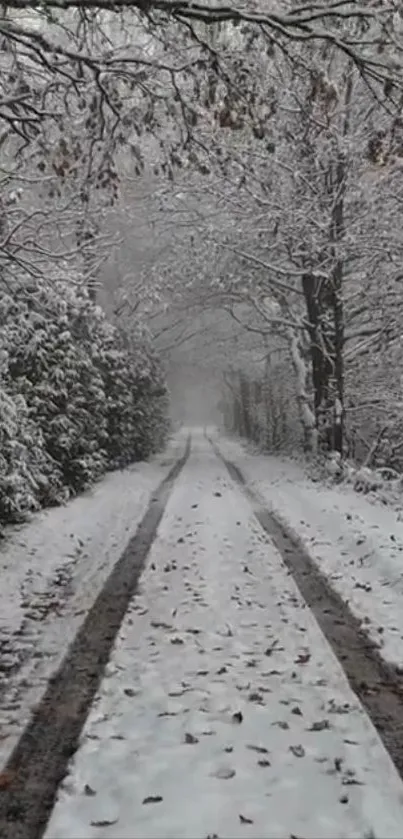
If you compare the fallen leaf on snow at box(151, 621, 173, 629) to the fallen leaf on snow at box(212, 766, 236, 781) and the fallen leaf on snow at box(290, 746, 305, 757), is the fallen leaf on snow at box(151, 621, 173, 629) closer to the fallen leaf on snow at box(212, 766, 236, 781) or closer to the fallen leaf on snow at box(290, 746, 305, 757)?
the fallen leaf on snow at box(290, 746, 305, 757)

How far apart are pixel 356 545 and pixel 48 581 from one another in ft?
13.7

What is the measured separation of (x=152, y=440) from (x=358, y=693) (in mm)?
28216

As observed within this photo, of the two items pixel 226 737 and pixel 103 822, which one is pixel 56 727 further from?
pixel 103 822

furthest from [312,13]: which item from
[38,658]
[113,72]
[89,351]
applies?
[89,351]

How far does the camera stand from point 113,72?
634cm

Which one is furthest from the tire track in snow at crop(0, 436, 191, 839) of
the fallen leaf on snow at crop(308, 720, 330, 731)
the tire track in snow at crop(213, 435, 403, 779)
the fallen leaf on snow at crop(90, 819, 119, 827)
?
→ the tire track in snow at crop(213, 435, 403, 779)

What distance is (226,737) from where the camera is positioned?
5070 mm

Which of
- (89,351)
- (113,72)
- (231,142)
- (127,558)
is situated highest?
(231,142)

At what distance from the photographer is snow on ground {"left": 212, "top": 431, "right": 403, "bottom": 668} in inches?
305

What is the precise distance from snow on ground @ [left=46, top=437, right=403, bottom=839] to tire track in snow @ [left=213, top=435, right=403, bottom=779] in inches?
3.8

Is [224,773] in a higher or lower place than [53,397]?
lower

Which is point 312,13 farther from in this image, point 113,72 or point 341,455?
point 341,455

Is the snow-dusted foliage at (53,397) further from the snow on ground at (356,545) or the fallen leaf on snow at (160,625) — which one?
the fallen leaf on snow at (160,625)

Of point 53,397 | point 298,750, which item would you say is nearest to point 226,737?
point 298,750
